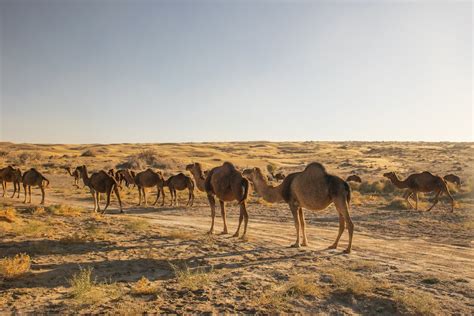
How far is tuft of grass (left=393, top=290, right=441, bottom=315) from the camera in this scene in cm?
697

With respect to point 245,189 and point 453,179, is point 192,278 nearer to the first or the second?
point 245,189

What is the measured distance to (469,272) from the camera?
962 centimetres

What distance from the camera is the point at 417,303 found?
7.17m

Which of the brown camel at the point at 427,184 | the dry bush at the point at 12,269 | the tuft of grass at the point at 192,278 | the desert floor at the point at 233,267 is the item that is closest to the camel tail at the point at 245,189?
the desert floor at the point at 233,267

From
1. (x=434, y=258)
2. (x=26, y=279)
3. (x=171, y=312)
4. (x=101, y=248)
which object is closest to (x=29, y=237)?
(x=101, y=248)

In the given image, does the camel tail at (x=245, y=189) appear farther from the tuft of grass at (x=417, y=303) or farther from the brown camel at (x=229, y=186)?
the tuft of grass at (x=417, y=303)

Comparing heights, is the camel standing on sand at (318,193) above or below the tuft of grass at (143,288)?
above

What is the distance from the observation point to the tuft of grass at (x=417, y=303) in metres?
6.97

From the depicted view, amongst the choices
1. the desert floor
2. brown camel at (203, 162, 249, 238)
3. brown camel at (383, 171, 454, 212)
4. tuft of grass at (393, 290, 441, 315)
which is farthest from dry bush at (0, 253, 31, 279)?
brown camel at (383, 171, 454, 212)

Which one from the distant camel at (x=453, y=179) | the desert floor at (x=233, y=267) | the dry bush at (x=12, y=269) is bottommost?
the desert floor at (x=233, y=267)

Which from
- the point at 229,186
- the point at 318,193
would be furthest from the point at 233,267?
the point at 229,186

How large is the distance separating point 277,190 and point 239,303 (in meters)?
6.30

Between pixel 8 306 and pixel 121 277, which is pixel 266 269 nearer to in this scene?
pixel 121 277

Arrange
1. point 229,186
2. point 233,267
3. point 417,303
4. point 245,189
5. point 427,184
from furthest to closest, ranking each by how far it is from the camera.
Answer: point 427,184, point 229,186, point 245,189, point 233,267, point 417,303
